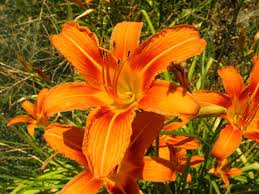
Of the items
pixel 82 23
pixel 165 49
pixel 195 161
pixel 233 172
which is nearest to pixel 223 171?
pixel 233 172

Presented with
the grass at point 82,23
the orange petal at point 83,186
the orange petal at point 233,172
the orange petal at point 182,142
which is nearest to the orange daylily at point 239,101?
the orange petal at point 182,142

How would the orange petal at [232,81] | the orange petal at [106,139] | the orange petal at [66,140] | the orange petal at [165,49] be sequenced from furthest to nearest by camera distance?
the orange petal at [232,81]
the orange petal at [66,140]
the orange petal at [165,49]
the orange petal at [106,139]

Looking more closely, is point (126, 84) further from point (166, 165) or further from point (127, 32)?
point (166, 165)

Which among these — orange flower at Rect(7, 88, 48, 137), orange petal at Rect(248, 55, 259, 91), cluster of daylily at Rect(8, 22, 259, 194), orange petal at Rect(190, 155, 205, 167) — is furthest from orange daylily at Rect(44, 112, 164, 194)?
orange flower at Rect(7, 88, 48, 137)

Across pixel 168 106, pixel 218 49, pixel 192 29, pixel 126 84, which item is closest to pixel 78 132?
pixel 126 84

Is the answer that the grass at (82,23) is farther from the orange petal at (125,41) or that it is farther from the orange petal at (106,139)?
the orange petal at (106,139)

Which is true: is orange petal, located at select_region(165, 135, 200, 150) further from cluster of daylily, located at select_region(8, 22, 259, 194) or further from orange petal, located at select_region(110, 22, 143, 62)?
orange petal, located at select_region(110, 22, 143, 62)

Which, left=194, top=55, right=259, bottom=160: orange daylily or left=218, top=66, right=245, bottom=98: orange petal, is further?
left=218, top=66, right=245, bottom=98: orange petal
